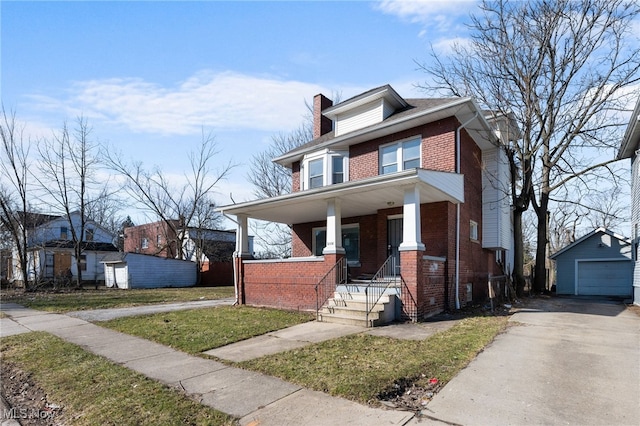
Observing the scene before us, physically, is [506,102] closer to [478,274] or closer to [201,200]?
[478,274]

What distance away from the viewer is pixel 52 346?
7.28 meters

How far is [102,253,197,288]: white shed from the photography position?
2639cm

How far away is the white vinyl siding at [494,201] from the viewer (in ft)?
47.2

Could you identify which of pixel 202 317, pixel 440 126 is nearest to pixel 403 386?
pixel 202 317

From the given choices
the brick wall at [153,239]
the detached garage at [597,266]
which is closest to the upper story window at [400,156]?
the detached garage at [597,266]

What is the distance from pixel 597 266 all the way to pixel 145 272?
94.3ft

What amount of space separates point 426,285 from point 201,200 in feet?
91.8

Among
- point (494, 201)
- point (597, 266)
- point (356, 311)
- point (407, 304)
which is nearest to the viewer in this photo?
point (356, 311)

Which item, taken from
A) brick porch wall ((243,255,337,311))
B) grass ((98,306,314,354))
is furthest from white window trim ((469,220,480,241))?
grass ((98,306,314,354))

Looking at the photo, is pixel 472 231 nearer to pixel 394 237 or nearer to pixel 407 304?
pixel 394 237

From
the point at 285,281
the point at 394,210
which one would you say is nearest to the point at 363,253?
the point at 394,210

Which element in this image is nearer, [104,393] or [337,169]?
[104,393]

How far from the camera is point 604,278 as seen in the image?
20.0 meters

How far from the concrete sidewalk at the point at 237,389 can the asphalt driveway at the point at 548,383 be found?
2.67ft
